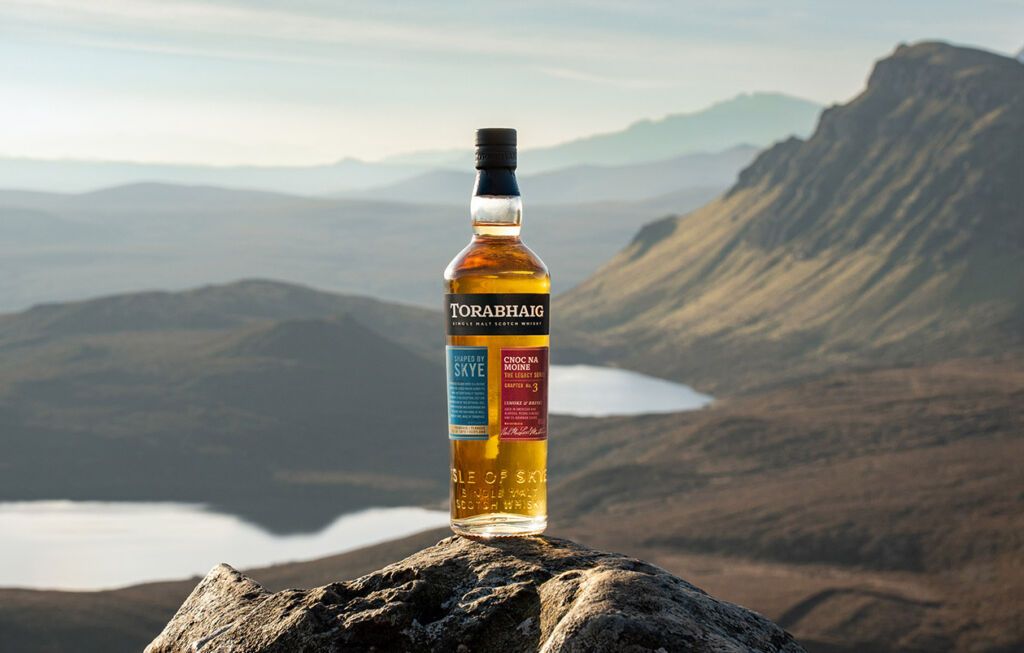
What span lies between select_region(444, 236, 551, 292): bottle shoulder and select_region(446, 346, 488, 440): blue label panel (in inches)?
10.2

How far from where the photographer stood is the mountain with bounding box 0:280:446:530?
53906 mm

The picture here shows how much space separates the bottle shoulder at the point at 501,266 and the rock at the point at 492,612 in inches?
37.6

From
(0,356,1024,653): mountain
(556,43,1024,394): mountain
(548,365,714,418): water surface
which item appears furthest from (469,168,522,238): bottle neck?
(556,43,1024,394): mountain

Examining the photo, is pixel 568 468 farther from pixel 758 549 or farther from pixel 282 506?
pixel 758 549

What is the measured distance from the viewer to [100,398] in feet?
198


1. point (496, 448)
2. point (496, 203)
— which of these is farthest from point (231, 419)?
point (496, 203)

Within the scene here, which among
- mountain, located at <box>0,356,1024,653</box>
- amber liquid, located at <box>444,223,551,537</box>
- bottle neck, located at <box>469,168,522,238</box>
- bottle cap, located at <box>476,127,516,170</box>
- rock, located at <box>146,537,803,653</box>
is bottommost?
mountain, located at <box>0,356,1024,653</box>

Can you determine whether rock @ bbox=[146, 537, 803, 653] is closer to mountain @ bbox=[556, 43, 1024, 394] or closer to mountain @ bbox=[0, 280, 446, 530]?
mountain @ bbox=[0, 280, 446, 530]

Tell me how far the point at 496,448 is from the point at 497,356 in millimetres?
335

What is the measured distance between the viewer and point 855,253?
78.9m

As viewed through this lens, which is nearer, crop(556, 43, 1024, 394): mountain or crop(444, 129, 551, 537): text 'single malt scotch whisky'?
crop(444, 129, 551, 537): text 'single malt scotch whisky'

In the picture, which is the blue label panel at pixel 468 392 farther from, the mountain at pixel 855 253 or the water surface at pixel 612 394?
the mountain at pixel 855 253

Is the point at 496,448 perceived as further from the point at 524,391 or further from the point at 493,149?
the point at 493,149

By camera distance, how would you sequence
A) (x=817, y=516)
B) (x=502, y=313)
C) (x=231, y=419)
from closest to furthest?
(x=502, y=313), (x=817, y=516), (x=231, y=419)
